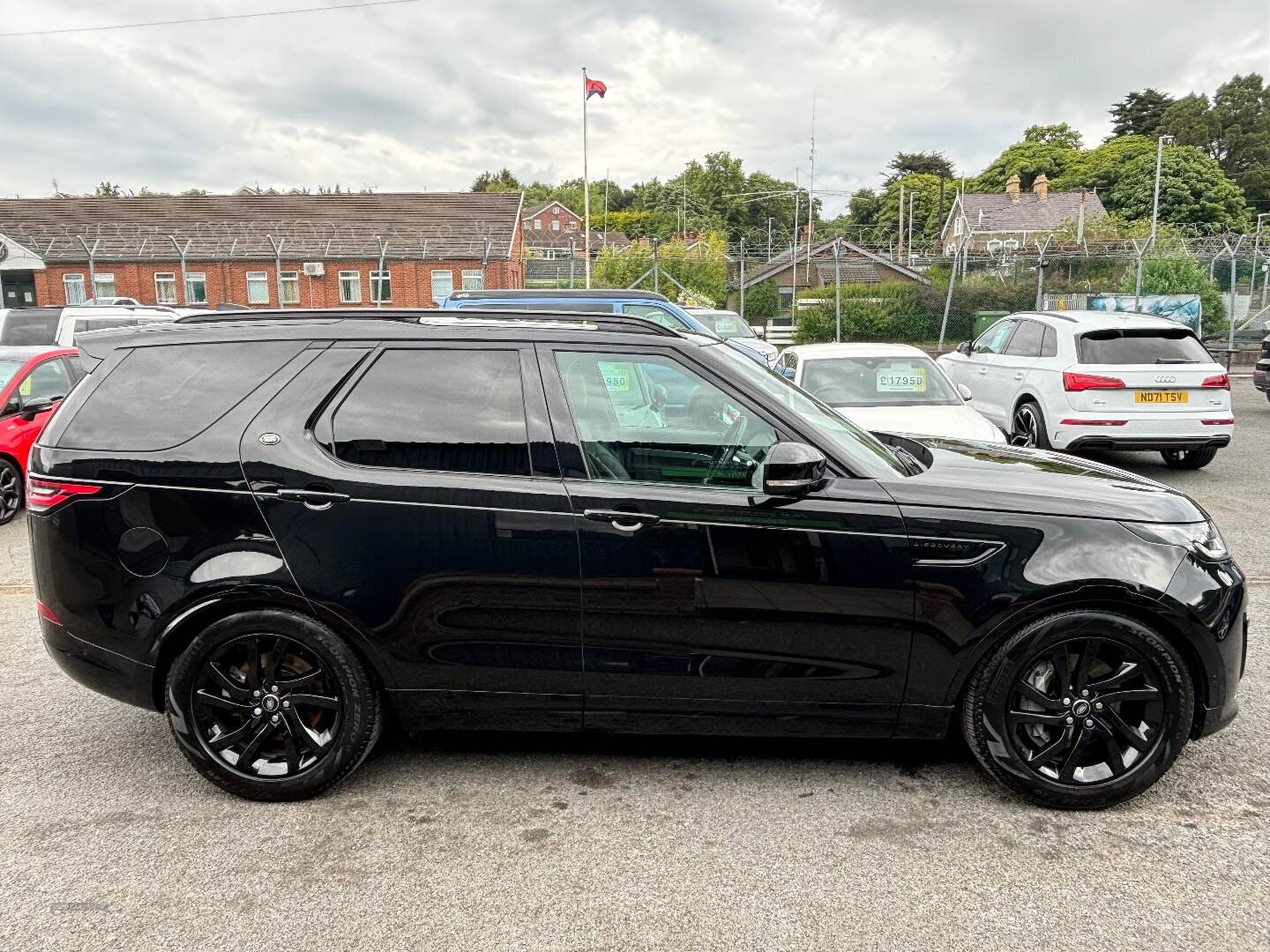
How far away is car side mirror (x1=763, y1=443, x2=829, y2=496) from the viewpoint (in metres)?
3.13

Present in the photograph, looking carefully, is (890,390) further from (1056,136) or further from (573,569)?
(1056,136)

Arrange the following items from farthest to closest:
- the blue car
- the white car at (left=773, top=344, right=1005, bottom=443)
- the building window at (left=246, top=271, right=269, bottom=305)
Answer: the building window at (left=246, top=271, right=269, bottom=305), the blue car, the white car at (left=773, top=344, right=1005, bottom=443)

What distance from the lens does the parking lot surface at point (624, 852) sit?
104 inches

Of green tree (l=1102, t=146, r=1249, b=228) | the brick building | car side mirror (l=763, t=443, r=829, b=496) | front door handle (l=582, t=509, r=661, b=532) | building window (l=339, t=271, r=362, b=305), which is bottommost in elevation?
front door handle (l=582, t=509, r=661, b=532)

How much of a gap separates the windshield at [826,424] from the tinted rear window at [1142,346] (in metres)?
6.61

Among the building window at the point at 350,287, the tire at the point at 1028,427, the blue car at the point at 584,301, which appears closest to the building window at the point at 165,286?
the building window at the point at 350,287

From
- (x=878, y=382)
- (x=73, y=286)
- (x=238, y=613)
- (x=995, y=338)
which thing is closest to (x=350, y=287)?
(x=73, y=286)

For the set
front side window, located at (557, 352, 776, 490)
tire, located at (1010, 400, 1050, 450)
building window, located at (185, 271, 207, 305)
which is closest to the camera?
front side window, located at (557, 352, 776, 490)

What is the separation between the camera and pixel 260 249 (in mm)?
40438

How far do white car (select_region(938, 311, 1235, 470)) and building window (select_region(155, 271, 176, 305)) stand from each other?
38.6 metres

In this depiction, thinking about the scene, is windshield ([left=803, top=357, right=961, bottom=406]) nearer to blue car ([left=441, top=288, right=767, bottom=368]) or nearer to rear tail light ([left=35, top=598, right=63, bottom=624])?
blue car ([left=441, top=288, right=767, bottom=368])

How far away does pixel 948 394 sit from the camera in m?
8.56

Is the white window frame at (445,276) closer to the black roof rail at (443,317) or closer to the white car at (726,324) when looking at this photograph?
the white car at (726,324)

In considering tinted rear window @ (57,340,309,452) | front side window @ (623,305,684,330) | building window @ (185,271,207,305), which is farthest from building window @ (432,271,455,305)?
tinted rear window @ (57,340,309,452)
